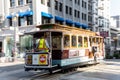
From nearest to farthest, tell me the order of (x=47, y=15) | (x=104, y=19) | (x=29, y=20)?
(x=29, y=20) → (x=47, y=15) → (x=104, y=19)

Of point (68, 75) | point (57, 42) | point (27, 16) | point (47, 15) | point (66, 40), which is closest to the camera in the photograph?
point (68, 75)

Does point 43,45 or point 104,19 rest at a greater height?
point 104,19

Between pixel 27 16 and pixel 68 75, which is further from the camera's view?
pixel 27 16

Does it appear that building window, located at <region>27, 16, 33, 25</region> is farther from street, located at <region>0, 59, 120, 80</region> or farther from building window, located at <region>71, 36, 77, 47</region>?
building window, located at <region>71, 36, 77, 47</region>

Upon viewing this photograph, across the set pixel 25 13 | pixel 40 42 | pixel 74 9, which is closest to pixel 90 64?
pixel 40 42

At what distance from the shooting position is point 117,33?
298 feet

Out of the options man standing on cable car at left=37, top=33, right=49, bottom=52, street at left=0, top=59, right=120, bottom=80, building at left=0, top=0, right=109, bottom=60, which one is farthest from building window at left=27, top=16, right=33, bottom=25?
man standing on cable car at left=37, top=33, right=49, bottom=52

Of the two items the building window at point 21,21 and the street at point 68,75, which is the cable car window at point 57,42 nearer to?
the street at point 68,75

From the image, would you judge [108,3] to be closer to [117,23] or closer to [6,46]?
[117,23]

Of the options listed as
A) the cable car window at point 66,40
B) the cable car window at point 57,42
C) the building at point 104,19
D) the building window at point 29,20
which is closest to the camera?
the cable car window at point 57,42

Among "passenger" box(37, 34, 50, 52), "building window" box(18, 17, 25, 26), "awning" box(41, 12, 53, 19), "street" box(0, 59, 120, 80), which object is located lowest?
"street" box(0, 59, 120, 80)

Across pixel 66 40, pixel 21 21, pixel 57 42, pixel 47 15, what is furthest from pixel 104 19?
pixel 57 42

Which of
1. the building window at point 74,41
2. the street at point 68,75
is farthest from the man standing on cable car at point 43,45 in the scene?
the building window at point 74,41

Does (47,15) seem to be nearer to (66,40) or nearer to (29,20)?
(29,20)
